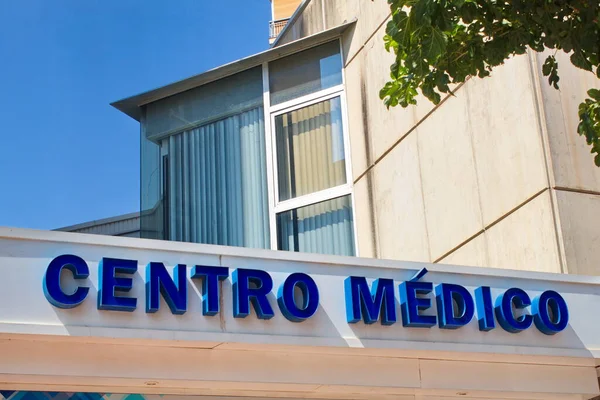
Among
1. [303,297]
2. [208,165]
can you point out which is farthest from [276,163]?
[303,297]

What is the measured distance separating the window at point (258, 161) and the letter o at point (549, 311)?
14.0 feet

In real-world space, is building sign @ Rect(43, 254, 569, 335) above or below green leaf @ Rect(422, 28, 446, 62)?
below

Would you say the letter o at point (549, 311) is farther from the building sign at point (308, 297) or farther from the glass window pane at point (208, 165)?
the glass window pane at point (208, 165)

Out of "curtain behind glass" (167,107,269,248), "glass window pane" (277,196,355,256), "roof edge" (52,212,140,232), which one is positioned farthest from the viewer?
"roof edge" (52,212,140,232)

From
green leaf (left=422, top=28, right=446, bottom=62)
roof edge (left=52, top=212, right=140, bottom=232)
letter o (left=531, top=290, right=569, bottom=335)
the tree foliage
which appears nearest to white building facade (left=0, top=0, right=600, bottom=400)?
letter o (left=531, top=290, right=569, bottom=335)

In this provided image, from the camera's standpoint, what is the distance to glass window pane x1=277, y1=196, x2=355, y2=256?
13289 millimetres

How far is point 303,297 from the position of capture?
8406 mm

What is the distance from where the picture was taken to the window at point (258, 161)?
44.1 feet

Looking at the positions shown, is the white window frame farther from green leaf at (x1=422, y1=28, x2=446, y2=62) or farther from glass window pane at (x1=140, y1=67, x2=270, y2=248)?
green leaf at (x1=422, y1=28, x2=446, y2=62)

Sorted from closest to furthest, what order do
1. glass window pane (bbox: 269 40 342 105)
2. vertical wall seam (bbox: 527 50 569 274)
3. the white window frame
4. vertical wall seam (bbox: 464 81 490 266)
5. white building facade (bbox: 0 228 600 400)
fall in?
white building facade (bbox: 0 228 600 400)
vertical wall seam (bbox: 527 50 569 274)
vertical wall seam (bbox: 464 81 490 266)
the white window frame
glass window pane (bbox: 269 40 342 105)

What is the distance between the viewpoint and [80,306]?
7.61 metres

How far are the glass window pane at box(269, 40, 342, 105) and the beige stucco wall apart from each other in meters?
0.27

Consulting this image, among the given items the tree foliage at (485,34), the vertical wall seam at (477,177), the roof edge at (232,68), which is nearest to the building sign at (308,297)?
the tree foliage at (485,34)

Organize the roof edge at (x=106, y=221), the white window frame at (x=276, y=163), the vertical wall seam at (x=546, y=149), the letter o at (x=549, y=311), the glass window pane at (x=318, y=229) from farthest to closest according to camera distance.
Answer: the roof edge at (x=106, y=221)
the white window frame at (x=276, y=163)
the glass window pane at (x=318, y=229)
the vertical wall seam at (x=546, y=149)
the letter o at (x=549, y=311)
